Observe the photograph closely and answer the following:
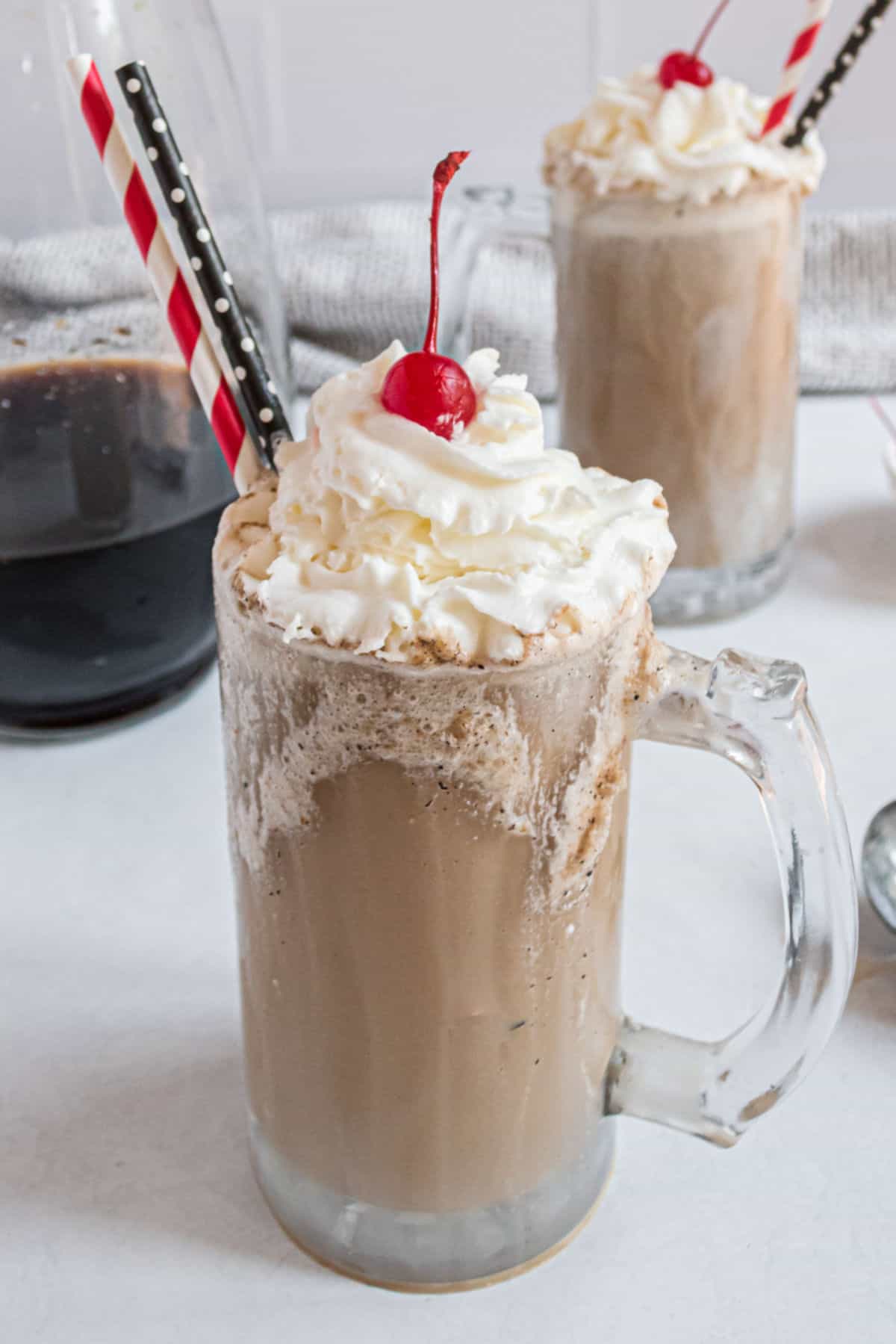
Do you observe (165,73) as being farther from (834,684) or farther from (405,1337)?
(405,1337)

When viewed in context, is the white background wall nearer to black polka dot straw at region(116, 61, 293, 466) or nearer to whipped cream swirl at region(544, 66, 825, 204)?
whipped cream swirl at region(544, 66, 825, 204)

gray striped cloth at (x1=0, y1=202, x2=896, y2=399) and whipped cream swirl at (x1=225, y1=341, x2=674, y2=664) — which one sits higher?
whipped cream swirl at (x1=225, y1=341, x2=674, y2=664)

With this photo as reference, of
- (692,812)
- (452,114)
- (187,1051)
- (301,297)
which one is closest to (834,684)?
(692,812)

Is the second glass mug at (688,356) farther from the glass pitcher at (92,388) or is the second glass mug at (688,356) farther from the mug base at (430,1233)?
the mug base at (430,1233)

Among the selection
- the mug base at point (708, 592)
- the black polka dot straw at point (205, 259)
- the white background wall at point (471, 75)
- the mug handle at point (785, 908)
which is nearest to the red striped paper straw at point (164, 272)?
the black polka dot straw at point (205, 259)

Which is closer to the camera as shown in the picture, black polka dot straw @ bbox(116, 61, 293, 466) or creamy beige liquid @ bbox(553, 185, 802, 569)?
black polka dot straw @ bbox(116, 61, 293, 466)

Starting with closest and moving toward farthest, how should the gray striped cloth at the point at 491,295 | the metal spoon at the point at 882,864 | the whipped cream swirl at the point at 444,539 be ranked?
the whipped cream swirl at the point at 444,539, the metal spoon at the point at 882,864, the gray striped cloth at the point at 491,295

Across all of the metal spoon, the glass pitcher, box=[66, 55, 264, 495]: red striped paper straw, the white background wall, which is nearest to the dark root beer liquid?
the glass pitcher
